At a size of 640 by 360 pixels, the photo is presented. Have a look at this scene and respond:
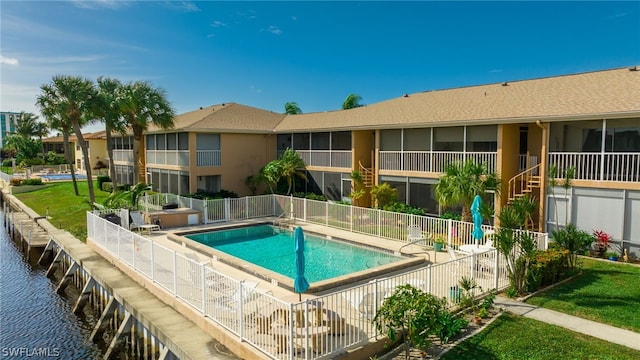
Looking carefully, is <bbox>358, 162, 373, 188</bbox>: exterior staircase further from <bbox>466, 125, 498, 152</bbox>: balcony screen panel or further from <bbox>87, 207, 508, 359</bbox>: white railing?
<bbox>87, 207, 508, 359</bbox>: white railing

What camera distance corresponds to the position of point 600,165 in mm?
16484

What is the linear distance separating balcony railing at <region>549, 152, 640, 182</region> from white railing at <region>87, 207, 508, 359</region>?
705cm

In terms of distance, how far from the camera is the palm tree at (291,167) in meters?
26.7

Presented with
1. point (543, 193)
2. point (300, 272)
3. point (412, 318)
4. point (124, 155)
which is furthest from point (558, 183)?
point (124, 155)

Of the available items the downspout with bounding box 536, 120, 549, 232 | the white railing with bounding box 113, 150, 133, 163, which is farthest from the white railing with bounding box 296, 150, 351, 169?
the white railing with bounding box 113, 150, 133, 163

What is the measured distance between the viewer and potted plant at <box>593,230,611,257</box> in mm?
15055

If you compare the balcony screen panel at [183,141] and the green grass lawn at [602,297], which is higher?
the balcony screen panel at [183,141]

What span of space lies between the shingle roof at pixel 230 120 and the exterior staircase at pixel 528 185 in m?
16.7

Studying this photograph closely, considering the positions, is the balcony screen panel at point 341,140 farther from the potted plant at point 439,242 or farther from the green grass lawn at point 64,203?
the green grass lawn at point 64,203

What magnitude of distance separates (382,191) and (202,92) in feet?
102

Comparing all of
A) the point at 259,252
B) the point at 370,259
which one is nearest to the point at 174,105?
the point at 259,252

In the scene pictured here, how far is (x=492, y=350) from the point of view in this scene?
8.24m

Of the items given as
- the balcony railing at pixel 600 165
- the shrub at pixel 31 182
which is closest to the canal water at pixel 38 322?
the balcony railing at pixel 600 165

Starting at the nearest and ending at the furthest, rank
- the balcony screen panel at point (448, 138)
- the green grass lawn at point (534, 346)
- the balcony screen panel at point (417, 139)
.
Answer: the green grass lawn at point (534, 346) → the balcony screen panel at point (448, 138) → the balcony screen panel at point (417, 139)
